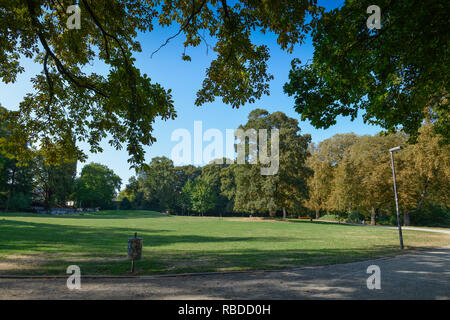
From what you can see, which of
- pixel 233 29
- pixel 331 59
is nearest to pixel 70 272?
pixel 233 29

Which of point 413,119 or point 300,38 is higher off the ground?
point 300,38

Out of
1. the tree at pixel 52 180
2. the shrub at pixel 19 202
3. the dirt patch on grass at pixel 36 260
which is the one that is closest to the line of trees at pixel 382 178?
the dirt patch on grass at pixel 36 260

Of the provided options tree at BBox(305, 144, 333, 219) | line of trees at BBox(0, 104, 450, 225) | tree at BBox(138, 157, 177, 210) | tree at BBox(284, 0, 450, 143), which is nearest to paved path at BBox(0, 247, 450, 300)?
tree at BBox(284, 0, 450, 143)

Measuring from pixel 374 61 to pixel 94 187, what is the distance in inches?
3131

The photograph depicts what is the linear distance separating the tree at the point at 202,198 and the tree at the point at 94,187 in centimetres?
2905

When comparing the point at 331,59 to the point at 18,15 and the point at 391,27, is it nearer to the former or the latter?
the point at 391,27

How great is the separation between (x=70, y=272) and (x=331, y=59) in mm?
8770

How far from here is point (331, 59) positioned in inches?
242

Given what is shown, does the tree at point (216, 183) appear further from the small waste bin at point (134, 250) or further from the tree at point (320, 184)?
the small waste bin at point (134, 250)

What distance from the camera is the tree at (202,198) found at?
66688mm

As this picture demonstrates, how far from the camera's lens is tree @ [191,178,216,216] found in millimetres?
66688

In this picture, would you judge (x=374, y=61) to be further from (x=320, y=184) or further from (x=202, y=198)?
(x=202, y=198)

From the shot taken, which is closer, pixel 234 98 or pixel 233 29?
pixel 233 29
